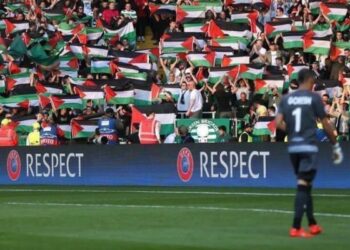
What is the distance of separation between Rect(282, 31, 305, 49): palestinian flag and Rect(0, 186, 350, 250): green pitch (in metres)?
8.80

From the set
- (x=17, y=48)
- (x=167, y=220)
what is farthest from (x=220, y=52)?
(x=167, y=220)

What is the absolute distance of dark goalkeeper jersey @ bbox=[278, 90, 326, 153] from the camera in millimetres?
16062

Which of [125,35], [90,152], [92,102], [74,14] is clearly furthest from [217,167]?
[74,14]

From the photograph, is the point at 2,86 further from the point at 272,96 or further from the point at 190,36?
the point at 272,96

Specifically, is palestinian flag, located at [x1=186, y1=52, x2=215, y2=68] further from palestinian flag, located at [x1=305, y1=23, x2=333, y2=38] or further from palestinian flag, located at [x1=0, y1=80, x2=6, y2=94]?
palestinian flag, located at [x1=0, y1=80, x2=6, y2=94]

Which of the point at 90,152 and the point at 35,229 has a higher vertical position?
the point at 35,229

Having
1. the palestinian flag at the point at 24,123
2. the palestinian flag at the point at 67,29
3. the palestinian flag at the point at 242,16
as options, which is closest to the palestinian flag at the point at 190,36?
the palestinian flag at the point at 242,16

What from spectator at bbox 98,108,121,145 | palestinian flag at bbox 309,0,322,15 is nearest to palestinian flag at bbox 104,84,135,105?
spectator at bbox 98,108,121,145

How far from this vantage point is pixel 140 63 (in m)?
40.2

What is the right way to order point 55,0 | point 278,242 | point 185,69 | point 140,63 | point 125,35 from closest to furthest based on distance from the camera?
point 278,242 < point 185,69 < point 140,63 < point 125,35 < point 55,0

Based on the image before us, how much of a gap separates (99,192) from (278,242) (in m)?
14.8

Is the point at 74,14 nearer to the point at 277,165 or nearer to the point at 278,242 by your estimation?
the point at 277,165

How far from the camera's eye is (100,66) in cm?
4091

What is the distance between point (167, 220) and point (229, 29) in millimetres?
19802
